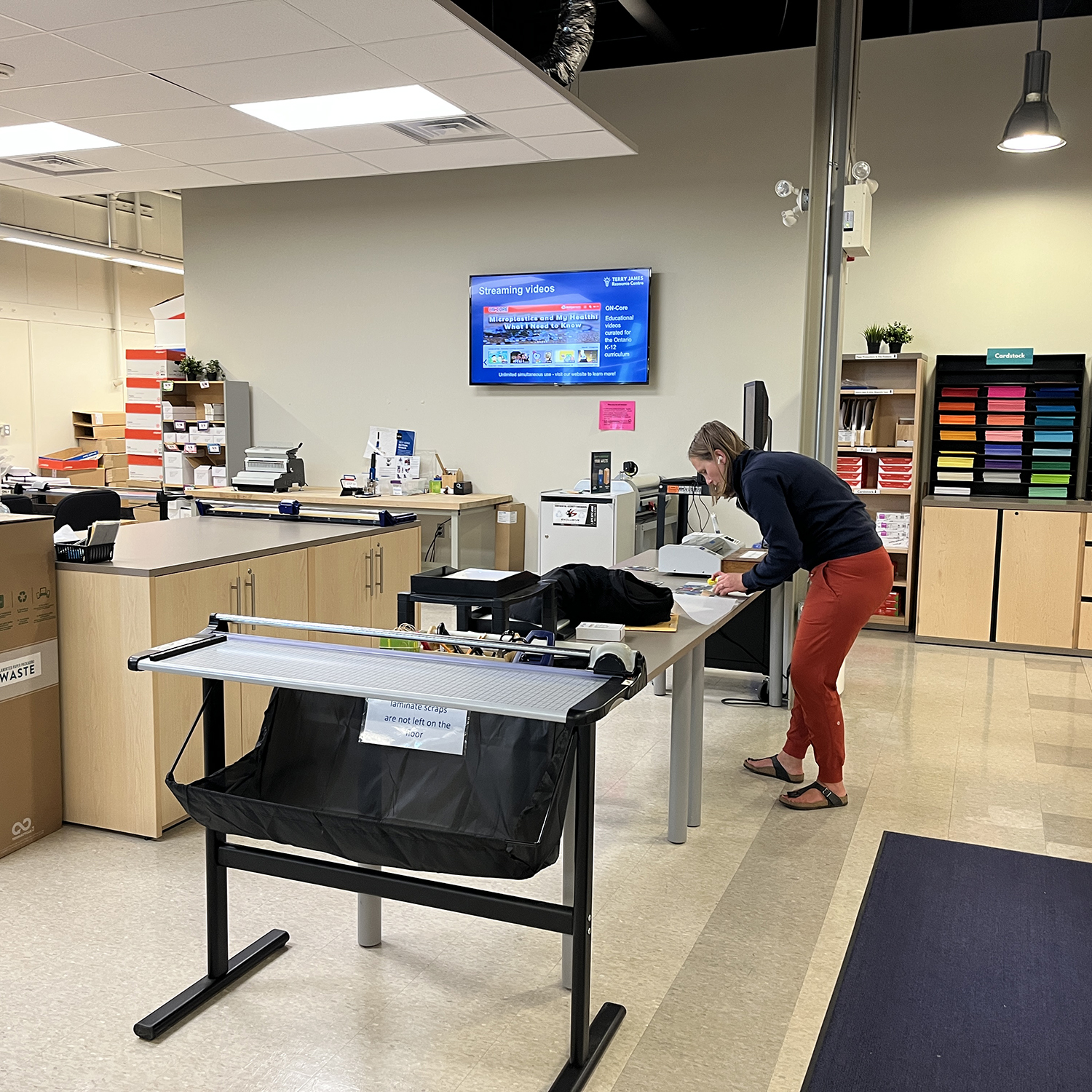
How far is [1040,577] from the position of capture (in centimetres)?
603

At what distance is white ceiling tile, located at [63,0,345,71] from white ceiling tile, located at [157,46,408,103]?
8cm

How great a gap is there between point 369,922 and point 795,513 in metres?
1.91

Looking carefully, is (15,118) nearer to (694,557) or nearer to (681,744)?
(694,557)

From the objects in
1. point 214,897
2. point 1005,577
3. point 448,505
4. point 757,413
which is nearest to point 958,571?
point 1005,577

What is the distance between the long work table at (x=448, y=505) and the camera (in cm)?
725

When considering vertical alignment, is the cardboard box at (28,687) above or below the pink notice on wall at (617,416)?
below

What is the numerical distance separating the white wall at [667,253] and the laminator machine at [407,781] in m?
5.07

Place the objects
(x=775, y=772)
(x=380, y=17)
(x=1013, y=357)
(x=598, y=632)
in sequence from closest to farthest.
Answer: (x=598, y=632) < (x=775, y=772) < (x=380, y=17) < (x=1013, y=357)

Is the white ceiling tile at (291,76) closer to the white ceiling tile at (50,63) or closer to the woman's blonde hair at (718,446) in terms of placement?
the white ceiling tile at (50,63)

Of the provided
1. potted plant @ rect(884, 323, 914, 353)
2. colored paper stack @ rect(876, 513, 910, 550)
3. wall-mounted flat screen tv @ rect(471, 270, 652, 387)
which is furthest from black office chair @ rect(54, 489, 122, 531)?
potted plant @ rect(884, 323, 914, 353)

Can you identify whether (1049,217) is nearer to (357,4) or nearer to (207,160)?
(357,4)

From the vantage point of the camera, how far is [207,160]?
21.3ft

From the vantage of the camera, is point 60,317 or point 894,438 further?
point 60,317

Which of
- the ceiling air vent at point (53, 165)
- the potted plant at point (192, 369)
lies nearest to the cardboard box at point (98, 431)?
the potted plant at point (192, 369)
